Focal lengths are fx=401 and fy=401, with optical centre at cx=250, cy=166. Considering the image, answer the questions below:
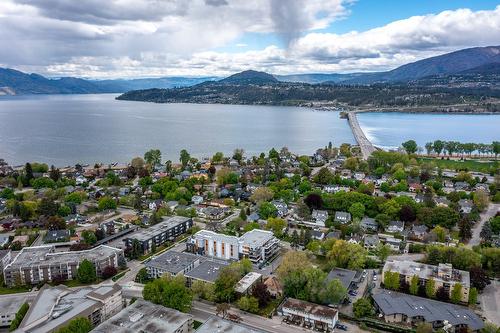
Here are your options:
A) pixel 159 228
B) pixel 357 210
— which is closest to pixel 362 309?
pixel 357 210

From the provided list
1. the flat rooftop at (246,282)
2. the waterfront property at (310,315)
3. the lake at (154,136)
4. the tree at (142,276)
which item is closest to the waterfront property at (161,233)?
the tree at (142,276)

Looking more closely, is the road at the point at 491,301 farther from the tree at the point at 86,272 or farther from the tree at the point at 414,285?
the tree at the point at 86,272

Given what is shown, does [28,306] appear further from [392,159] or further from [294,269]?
[392,159]

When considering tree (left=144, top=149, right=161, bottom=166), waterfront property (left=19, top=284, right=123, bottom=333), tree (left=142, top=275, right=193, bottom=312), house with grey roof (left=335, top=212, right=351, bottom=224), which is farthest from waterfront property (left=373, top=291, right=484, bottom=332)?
tree (left=144, top=149, right=161, bottom=166)

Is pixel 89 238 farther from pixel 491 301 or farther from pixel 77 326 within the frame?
pixel 491 301

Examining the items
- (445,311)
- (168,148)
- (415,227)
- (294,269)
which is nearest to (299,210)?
(415,227)

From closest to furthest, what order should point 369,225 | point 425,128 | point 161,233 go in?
point 161,233
point 369,225
point 425,128
